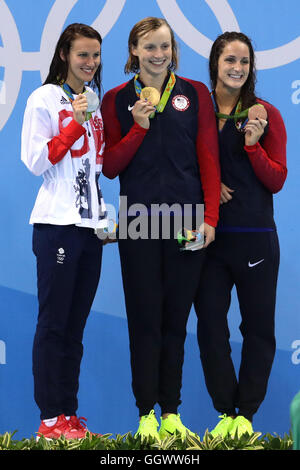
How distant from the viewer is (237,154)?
3.54m

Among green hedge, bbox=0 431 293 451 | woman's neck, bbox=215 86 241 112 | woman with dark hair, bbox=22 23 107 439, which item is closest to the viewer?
green hedge, bbox=0 431 293 451

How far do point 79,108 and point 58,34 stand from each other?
4.17 feet

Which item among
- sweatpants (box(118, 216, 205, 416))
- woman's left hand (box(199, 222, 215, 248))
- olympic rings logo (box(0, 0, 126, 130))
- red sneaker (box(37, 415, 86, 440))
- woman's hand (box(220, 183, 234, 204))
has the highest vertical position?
olympic rings logo (box(0, 0, 126, 130))

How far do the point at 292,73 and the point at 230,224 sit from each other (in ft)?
4.18

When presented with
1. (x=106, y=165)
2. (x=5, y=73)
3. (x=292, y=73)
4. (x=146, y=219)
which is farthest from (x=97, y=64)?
(x=292, y=73)

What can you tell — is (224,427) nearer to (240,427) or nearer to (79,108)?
(240,427)

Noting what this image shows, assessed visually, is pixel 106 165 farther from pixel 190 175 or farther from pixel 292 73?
pixel 292 73

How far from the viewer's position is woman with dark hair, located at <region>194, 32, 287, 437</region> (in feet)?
11.6

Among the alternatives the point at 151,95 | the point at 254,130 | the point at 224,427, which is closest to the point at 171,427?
the point at 224,427

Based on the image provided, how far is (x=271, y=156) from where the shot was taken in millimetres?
3566

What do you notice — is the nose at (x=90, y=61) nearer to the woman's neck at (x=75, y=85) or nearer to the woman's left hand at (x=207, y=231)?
the woman's neck at (x=75, y=85)

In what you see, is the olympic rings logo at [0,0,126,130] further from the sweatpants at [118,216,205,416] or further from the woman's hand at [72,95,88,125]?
the sweatpants at [118,216,205,416]

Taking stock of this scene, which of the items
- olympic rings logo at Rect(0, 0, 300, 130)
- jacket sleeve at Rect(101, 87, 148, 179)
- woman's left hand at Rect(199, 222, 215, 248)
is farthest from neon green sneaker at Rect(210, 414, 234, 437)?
olympic rings logo at Rect(0, 0, 300, 130)

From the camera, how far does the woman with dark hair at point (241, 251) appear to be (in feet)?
11.6
